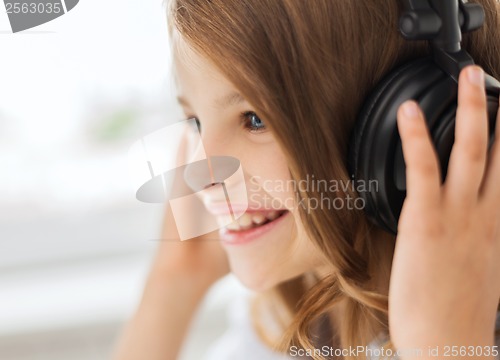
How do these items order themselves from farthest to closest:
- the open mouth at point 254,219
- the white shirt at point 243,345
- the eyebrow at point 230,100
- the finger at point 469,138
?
the white shirt at point 243,345
the open mouth at point 254,219
the eyebrow at point 230,100
the finger at point 469,138

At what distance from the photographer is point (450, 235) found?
54cm

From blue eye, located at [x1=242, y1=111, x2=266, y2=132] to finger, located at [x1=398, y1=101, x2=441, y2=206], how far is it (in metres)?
0.18

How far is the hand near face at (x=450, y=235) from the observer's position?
525 millimetres

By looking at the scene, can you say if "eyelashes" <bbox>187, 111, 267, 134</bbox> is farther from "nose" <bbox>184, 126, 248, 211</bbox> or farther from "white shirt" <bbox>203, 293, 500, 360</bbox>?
"white shirt" <bbox>203, 293, 500, 360</bbox>

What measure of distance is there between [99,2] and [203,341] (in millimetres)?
933

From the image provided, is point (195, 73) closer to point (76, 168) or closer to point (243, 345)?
point (76, 168)

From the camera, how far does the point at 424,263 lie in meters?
0.54

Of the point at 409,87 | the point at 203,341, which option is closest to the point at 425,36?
the point at 409,87

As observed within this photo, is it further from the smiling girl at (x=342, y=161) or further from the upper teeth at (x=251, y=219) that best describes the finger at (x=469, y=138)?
the upper teeth at (x=251, y=219)

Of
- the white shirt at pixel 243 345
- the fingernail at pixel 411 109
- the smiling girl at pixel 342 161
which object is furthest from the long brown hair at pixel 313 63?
the white shirt at pixel 243 345

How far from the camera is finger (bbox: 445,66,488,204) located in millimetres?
522

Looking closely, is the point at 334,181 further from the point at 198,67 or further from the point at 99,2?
the point at 99,2

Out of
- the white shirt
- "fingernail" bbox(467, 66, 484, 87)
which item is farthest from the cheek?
the white shirt

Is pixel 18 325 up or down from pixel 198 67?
down
